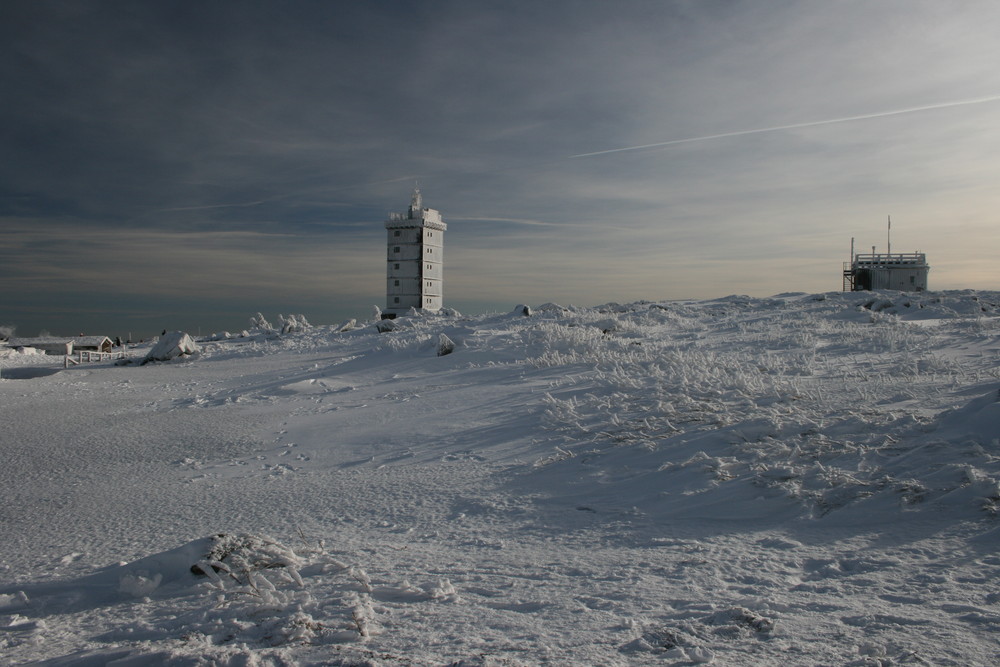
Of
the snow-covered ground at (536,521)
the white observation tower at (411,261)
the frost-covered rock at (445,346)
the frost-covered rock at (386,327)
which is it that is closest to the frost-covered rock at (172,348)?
the frost-covered rock at (386,327)

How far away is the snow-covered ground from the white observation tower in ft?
122

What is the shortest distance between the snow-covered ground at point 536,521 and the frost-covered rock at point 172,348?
10574mm

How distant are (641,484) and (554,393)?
3.33 meters

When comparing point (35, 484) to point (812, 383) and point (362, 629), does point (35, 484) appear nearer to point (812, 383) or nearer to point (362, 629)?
point (362, 629)

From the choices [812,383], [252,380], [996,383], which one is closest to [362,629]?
[812,383]

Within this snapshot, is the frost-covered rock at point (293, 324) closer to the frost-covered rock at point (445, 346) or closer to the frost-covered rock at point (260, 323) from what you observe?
the frost-covered rock at point (260, 323)

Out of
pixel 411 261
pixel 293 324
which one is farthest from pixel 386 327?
pixel 411 261

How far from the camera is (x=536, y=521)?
14.9ft

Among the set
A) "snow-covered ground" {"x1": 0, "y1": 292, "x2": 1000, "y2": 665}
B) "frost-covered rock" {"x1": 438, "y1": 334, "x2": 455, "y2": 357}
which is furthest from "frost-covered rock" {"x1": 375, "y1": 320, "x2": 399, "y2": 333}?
"snow-covered ground" {"x1": 0, "y1": 292, "x2": 1000, "y2": 665}

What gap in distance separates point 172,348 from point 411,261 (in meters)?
27.9

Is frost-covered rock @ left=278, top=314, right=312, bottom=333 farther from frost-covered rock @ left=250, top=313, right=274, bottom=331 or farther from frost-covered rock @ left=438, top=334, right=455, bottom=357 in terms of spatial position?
frost-covered rock @ left=438, top=334, right=455, bottom=357

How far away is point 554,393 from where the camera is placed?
27.5ft

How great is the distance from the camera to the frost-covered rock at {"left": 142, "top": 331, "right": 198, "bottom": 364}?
19.9 metres

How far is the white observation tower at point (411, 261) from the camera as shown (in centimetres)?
4678
